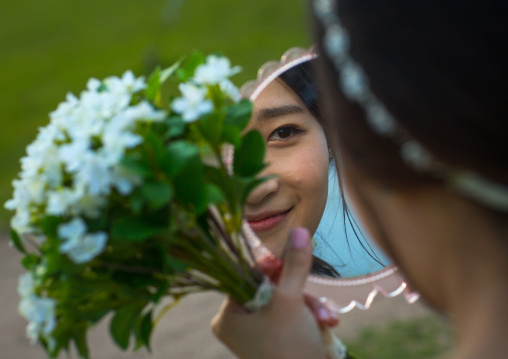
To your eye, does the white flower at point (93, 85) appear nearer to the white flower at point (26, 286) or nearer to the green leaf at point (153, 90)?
the green leaf at point (153, 90)

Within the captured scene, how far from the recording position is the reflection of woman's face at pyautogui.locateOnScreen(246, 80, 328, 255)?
73.4 inches

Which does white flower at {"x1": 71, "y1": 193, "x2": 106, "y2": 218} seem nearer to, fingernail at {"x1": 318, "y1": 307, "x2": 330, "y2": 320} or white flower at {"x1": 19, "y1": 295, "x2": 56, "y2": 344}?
white flower at {"x1": 19, "y1": 295, "x2": 56, "y2": 344}

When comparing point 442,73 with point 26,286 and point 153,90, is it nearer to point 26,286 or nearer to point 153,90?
point 153,90

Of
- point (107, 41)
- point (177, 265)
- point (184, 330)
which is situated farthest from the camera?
point (107, 41)

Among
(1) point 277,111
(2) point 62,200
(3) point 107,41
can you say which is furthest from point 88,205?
(3) point 107,41

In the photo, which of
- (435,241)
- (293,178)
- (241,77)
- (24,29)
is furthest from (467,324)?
(24,29)

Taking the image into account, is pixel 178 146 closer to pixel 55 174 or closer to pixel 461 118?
pixel 55 174

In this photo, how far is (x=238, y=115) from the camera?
124 centimetres

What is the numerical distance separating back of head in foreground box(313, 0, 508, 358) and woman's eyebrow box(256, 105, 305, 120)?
0.80m

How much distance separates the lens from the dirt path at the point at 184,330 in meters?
3.86

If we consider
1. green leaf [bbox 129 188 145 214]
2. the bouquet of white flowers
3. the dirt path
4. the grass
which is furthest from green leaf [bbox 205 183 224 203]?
the dirt path

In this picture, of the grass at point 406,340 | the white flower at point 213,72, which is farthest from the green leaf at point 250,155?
the grass at point 406,340

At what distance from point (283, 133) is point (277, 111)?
60mm

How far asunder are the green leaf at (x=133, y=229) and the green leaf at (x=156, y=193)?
1.5 inches
